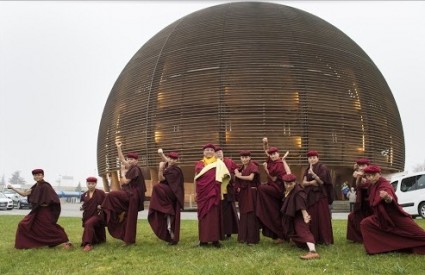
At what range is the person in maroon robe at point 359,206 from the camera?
7.22 meters

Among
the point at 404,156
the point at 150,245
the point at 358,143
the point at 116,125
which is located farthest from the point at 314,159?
the point at 404,156

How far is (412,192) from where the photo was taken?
44.4 feet

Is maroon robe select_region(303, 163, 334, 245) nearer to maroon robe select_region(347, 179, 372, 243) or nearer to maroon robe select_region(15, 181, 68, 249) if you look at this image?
maroon robe select_region(347, 179, 372, 243)

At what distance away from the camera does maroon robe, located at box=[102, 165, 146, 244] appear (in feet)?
24.1

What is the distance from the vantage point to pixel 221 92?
2120cm

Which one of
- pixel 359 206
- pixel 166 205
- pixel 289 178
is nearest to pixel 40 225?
pixel 166 205

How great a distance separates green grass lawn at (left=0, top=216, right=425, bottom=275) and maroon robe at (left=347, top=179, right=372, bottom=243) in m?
0.24

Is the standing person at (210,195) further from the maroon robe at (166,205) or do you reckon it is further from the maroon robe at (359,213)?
the maroon robe at (359,213)

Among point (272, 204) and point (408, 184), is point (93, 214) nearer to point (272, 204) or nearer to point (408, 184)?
point (272, 204)

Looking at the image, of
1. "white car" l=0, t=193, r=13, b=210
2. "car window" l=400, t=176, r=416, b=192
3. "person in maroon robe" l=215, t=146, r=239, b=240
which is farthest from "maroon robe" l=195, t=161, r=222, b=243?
"white car" l=0, t=193, r=13, b=210

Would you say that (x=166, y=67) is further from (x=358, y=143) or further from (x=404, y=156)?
(x=404, y=156)

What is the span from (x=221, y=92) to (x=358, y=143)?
23.8 feet

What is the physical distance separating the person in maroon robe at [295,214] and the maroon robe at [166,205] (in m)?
1.76

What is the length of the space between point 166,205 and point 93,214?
4.37 ft
